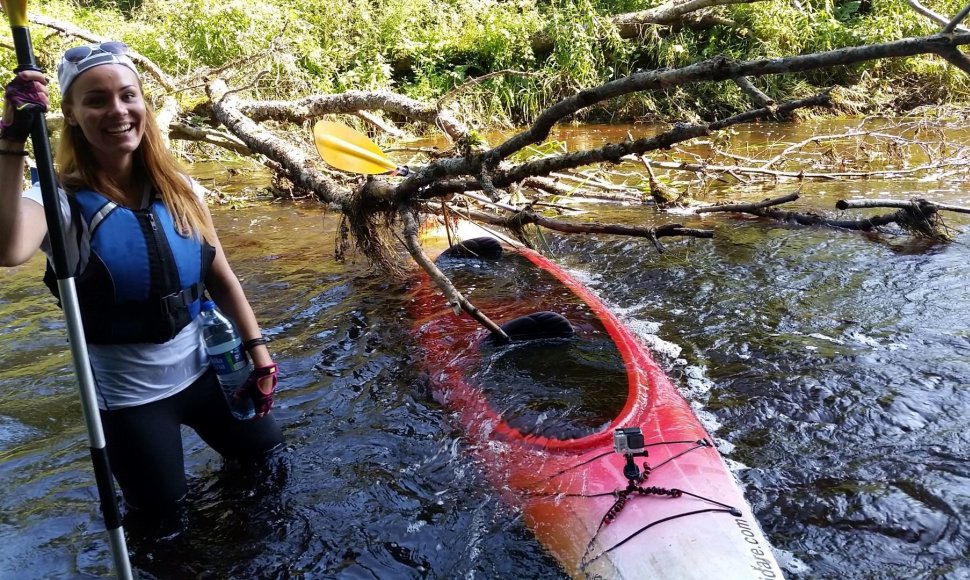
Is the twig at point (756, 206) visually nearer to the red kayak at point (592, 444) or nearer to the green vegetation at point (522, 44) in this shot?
the red kayak at point (592, 444)

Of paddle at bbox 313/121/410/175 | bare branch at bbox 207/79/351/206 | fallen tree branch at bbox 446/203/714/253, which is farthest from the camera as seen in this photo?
bare branch at bbox 207/79/351/206

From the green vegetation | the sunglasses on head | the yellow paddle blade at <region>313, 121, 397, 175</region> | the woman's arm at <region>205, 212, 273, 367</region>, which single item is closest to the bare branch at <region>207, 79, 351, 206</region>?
the yellow paddle blade at <region>313, 121, 397, 175</region>

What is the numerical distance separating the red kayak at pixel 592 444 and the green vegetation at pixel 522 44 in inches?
281

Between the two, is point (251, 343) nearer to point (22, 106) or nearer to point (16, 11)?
point (22, 106)

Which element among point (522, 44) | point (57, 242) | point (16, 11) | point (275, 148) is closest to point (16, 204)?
point (57, 242)

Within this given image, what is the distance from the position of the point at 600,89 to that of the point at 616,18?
10.4 meters

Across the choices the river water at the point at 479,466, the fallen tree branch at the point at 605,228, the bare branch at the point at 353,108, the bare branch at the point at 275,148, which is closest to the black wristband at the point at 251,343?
the river water at the point at 479,466

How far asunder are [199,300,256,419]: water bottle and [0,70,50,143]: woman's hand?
2.88 ft

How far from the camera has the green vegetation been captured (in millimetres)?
9773

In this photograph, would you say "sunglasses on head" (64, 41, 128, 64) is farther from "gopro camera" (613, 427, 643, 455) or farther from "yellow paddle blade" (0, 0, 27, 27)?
"gopro camera" (613, 427, 643, 455)

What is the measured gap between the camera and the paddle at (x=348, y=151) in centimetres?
389

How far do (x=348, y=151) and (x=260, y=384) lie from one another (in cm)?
211

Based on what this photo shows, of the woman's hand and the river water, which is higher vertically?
the woman's hand

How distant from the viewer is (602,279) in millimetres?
4762
